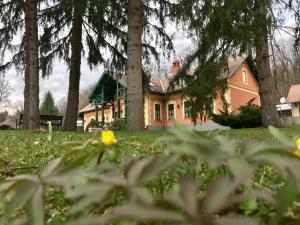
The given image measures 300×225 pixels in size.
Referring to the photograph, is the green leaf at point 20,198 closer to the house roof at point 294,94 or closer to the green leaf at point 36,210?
the green leaf at point 36,210

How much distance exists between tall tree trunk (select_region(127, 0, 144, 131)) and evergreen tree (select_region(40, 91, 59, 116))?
48229mm

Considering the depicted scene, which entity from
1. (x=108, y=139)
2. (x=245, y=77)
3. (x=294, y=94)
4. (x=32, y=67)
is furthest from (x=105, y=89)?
(x=108, y=139)

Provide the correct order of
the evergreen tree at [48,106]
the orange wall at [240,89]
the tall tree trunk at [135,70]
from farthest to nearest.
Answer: the evergreen tree at [48,106] → the orange wall at [240,89] → the tall tree trunk at [135,70]

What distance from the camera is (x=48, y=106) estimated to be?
60781 millimetres

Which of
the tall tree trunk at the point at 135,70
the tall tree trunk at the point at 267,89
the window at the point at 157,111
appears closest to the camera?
the tall tree trunk at the point at 135,70

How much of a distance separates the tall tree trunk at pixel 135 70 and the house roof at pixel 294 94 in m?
37.2

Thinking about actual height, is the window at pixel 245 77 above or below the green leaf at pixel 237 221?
above

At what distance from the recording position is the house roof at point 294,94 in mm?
46375

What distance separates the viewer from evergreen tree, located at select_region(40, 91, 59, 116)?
196 feet

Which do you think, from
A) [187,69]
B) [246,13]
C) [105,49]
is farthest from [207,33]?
[105,49]

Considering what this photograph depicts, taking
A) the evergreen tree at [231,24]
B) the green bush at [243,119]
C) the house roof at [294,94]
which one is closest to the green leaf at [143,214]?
the evergreen tree at [231,24]

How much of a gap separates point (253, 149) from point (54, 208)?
811mm

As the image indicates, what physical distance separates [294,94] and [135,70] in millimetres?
38580

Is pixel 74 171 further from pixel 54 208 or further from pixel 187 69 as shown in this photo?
pixel 187 69
